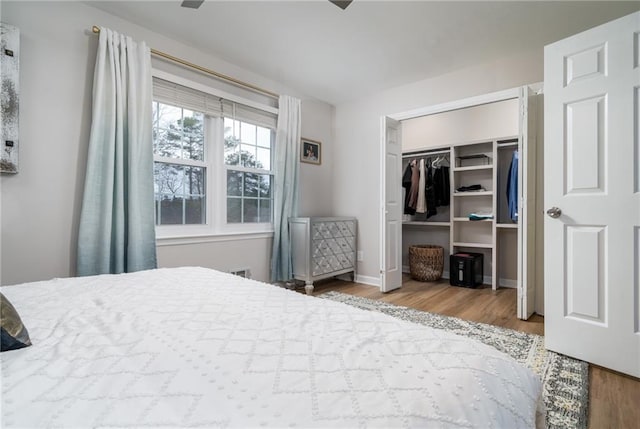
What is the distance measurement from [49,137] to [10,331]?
1887mm

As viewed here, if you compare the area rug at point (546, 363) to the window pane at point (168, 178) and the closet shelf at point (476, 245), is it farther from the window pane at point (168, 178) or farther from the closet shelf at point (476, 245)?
the window pane at point (168, 178)

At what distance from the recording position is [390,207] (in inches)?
138

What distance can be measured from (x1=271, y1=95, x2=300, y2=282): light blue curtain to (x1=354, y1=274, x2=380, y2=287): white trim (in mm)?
1002

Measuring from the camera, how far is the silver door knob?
1876 millimetres

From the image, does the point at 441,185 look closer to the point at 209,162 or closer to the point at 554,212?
the point at 554,212

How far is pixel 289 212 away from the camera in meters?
3.42

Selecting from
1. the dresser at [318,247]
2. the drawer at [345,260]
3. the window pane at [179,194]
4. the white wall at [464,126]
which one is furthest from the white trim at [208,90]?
the white wall at [464,126]

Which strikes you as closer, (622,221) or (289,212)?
(622,221)

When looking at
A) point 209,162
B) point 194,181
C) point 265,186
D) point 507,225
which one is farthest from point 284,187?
point 507,225

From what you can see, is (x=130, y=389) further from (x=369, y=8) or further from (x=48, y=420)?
(x=369, y=8)

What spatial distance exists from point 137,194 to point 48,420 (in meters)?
2.12

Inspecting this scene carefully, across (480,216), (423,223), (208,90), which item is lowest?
(423,223)

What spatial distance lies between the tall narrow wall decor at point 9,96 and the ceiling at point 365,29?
623 mm

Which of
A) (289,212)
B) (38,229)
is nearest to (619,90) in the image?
(289,212)
